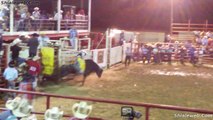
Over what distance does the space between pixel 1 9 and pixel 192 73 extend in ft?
32.6

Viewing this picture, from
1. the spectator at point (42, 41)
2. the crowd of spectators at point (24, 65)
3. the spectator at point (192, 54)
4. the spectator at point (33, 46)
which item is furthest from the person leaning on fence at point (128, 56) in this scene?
the spectator at point (33, 46)

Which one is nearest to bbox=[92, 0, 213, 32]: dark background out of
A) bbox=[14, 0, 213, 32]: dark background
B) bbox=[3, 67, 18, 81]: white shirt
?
bbox=[14, 0, 213, 32]: dark background

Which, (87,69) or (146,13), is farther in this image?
(146,13)

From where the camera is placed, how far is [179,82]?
56.5 feet

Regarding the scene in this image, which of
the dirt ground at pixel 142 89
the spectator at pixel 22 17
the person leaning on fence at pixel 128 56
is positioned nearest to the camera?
the dirt ground at pixel 142 89

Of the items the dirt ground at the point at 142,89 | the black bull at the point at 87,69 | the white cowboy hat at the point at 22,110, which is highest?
the white cowboy hat at the point at 22,110

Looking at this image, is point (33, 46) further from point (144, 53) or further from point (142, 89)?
point (144, 53)

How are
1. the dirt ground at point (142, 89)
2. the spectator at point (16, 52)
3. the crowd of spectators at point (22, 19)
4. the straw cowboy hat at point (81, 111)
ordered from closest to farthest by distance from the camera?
the straw cowboy hat at point (81, 111) → the dirt ground at point (142, 89) → the spectator at point (16, 52) → the crowd of spectators at point (22, 19)

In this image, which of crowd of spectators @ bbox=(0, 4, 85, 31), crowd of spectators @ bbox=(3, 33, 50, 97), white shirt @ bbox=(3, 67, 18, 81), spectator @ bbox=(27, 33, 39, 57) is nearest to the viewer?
crowd of spectators @ bbox=(3, 33, 50, 97)

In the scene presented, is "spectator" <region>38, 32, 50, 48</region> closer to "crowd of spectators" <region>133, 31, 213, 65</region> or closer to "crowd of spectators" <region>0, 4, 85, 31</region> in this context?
"crowd of spectators" <region>0, 4, 85, 31</region>

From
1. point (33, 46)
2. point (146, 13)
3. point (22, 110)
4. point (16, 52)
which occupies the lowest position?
point (22, 110)

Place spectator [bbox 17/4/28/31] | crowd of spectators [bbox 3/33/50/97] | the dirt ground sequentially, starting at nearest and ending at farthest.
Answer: crowd of spectators [bbox 3/33/50/97] → the dirt ground → spectator [bbox 17/4/28/31]

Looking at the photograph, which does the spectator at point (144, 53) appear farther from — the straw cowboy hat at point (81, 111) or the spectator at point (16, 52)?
the straw cowboy hat at point (81, 111)

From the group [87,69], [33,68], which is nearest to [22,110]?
[33,68]
